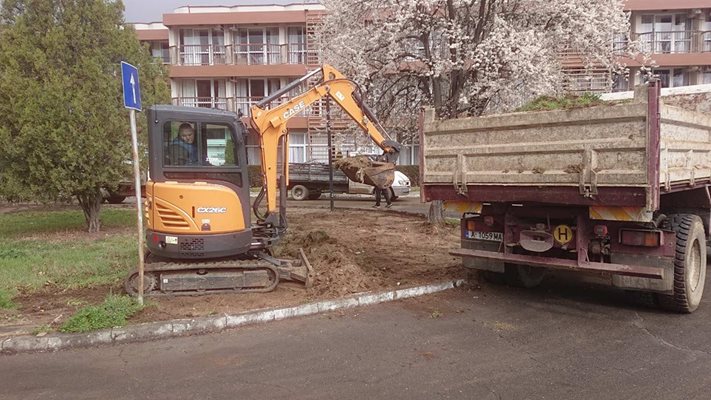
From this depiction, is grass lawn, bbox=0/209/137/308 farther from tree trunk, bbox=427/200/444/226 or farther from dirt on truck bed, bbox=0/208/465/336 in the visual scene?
tree trunk, bbox=427/200/444/226

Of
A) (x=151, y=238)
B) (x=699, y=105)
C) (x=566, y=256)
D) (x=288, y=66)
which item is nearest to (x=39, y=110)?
(x=151, y=238)

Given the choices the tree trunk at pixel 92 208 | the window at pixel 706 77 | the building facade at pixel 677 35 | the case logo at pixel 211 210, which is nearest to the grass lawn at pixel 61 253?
the tree trunk at pixel 92 208

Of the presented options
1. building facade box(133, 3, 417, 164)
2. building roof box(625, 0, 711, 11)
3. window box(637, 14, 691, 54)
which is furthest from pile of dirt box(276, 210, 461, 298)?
window box(637, 14, 691, 54)

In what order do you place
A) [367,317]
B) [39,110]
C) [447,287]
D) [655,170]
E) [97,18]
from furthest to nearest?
[97,18] → [39,110] → [447,287] → [367,317] → [655,170]

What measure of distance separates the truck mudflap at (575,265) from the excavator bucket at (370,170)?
3771mm

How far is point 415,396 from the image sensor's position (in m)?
4.27

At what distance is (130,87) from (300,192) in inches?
694

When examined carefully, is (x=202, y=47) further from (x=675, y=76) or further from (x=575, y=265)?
(x=575, y=265)

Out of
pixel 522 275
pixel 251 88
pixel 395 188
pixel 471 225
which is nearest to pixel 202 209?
pixel 471 225

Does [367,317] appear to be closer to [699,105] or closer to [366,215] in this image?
[699,105]

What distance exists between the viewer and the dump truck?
559 cm

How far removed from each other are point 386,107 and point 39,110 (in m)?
8.45

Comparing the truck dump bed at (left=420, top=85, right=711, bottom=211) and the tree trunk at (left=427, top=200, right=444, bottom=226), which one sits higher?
the truck dump bed at (left=420, top=85, right=711, bottom=211)

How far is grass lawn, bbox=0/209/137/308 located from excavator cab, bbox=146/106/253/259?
1.63 metres
